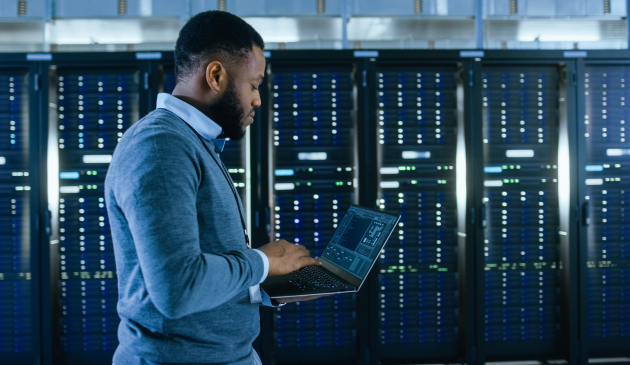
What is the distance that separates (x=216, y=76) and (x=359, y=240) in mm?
668

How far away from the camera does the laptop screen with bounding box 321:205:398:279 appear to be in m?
1.07

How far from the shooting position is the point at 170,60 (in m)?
2.43

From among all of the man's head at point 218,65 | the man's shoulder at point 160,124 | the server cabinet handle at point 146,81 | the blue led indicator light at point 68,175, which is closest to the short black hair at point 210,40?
the man's head at point 218,65

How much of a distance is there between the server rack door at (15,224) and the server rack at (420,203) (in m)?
2.46

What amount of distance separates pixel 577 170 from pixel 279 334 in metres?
2.40

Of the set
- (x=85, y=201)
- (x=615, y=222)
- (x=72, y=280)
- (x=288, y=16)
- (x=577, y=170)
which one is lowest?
(x=72, y=280)

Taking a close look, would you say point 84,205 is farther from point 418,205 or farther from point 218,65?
point 418,205

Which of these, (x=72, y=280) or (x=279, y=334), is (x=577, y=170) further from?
(x=72, y=280)

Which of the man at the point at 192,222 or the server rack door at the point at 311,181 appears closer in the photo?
the man at the point at 192,222

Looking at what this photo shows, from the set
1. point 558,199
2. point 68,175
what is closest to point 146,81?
point 68,175

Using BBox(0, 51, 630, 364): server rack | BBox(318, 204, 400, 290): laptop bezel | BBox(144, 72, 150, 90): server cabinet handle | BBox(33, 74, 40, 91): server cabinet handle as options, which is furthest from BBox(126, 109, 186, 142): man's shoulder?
BBox(33, 74, 40, 91): server cabinet handle

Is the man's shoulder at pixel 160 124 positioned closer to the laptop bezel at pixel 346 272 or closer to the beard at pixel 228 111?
the beard at pixel 228 111

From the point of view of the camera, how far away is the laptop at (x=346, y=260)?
101cm

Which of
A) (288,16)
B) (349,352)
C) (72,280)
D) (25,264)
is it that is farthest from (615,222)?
(25,264)
